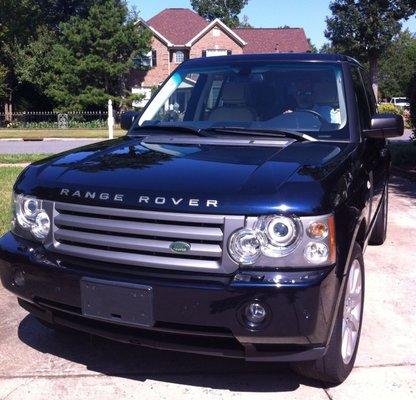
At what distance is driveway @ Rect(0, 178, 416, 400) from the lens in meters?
3.22

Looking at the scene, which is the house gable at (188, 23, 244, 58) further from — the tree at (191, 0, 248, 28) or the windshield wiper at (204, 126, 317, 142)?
the windshield wiper at (204, 126, 317, 142)

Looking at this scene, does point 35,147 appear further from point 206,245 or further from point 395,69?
point 395,69

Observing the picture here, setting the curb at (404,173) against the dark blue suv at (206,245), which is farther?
the curb at (404,173)

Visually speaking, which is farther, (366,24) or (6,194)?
(366,24)

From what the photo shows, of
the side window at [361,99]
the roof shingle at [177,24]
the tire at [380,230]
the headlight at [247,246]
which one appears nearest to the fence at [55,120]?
the roof shingle at [177,24]

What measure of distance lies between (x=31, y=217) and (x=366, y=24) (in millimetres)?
34443

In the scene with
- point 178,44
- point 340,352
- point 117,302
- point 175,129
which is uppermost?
point 178,44

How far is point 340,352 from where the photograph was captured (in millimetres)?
3117

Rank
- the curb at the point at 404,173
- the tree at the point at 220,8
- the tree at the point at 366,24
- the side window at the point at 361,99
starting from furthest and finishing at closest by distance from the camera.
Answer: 1. the tree at the point at 220,8
2. the tree at the point at 366,24
3. the curb at the point at 404,173
4. the side window at the point at 361,99

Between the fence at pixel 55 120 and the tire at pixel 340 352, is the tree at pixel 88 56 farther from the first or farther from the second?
the tire at pixel 340 352

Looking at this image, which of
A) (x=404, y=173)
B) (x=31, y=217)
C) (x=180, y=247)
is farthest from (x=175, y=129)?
(x=404, y=173)

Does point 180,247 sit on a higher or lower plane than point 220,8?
lower

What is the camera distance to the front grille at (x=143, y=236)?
9.00ft

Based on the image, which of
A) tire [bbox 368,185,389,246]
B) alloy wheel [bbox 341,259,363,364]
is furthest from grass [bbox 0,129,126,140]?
alloy wheel [bbox 341,259,363,364]
